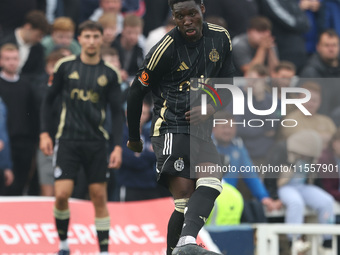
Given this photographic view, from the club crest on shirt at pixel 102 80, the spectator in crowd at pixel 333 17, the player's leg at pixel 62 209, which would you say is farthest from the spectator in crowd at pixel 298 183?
the spectator in crowd at pixel 333 17

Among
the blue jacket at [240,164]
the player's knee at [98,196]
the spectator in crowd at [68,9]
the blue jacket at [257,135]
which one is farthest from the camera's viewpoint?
the spectator in crowd at [68,9]

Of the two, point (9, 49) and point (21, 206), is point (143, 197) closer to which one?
point (21, 206)

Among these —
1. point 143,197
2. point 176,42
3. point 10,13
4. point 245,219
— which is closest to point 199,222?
point 176,42

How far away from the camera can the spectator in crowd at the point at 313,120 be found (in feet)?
37.3

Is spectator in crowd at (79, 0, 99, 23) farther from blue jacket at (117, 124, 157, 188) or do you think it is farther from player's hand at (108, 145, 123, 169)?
player's hand at (108, 145, 123, 169)

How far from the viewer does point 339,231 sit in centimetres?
916

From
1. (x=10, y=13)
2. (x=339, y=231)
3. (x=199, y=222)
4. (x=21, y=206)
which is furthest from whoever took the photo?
(x=10, y=13)

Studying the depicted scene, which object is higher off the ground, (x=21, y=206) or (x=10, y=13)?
(x=10, y=13)

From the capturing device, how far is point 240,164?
35.0ft

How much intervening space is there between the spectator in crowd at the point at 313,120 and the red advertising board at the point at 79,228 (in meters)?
2.13

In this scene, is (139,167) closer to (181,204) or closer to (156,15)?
(156,15)

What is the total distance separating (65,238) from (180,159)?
2909mm

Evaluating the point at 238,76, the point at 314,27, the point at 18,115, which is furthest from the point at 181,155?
the point at 314,27

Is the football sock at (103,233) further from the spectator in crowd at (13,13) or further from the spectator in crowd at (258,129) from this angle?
the spectator in crowd at (13,13)
